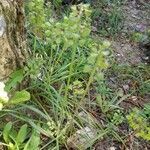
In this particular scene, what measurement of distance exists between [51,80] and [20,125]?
0.39m

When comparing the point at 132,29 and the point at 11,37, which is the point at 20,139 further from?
the point at 132,29

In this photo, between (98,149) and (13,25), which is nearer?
(13,25)

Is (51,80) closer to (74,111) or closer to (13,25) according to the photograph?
(74,111)

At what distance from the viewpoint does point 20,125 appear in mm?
2412

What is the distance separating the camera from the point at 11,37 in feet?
7.75

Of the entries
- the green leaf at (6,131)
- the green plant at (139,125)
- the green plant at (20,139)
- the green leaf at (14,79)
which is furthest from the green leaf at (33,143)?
the green plant at (139,125)

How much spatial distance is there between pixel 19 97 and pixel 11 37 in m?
0.36

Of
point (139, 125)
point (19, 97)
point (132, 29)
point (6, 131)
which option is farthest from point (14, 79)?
point (132, 29)

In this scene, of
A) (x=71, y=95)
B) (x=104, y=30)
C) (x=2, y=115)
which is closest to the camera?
(x=2, y=115)

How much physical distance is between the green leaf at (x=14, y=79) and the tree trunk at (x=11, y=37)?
0.10ft

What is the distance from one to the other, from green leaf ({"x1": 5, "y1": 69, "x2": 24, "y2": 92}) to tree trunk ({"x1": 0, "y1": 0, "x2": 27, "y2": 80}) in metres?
0.03

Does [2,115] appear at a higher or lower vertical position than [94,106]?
higher

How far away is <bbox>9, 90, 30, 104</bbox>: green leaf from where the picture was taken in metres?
2.28

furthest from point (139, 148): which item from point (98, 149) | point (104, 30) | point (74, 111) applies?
point (104, 30)
